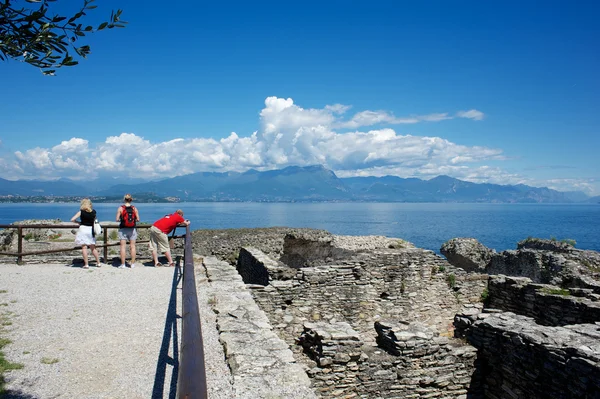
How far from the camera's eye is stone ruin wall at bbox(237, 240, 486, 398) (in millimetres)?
6812

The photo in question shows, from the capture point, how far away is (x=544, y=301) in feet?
32.9

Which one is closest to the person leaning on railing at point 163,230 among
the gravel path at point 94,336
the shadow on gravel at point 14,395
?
the gravel path at point 94,336

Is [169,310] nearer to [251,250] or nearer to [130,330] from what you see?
[130,330]

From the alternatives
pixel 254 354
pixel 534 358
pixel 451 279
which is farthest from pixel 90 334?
pixel 451 279

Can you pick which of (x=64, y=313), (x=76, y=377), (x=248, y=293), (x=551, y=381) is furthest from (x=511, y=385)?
(x=64, y=313)

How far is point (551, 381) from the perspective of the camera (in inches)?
249

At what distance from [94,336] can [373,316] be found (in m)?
7.13

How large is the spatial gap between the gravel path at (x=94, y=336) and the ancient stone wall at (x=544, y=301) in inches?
318

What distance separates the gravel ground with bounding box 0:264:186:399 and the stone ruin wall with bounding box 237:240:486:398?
2.51 m

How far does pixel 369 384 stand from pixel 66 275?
809 cm

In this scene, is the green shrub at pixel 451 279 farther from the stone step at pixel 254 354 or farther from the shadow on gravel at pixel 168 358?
the shadow on gravel at pixel 168 358

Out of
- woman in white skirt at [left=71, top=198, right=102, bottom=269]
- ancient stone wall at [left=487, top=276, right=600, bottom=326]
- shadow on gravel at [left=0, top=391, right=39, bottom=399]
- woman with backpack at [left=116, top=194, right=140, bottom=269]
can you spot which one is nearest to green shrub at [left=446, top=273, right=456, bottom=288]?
ancient stone wall at [left=487, top=276, right=600, bottom=326]

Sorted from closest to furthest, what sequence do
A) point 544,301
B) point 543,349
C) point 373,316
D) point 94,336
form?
point 94,336 < point 543,349 < point 544,301 < point 373,316

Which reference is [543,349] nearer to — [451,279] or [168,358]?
[451,279]
